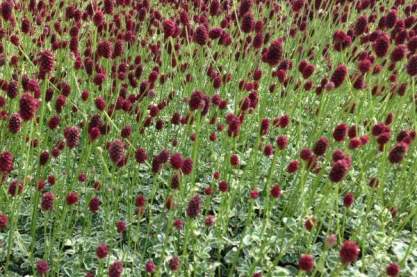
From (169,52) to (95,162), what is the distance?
1.16 meters

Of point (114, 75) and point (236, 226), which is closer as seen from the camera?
point (236, 226)

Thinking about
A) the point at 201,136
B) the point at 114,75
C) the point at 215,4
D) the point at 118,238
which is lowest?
the point at 118,238

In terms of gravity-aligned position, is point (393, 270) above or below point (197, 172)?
above

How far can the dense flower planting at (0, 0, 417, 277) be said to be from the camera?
6.10 feet

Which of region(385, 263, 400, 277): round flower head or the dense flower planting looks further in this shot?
the dense flower planting

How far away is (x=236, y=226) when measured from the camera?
7.44ft

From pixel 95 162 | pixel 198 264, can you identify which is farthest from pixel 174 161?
pixel 95 162

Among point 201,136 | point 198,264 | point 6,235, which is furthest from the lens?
point 201,136

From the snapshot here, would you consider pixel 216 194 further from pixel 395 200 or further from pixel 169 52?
pixel 169 52

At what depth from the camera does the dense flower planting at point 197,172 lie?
1860 millimetres

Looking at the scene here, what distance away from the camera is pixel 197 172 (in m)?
2.54

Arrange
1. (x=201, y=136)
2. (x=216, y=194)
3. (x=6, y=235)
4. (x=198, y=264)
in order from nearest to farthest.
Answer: (x=198, y=264)
(x=6, y=235)
(x=216, y=194)
(x=201, y=136)

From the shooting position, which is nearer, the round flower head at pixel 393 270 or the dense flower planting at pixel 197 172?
the round flower head at pixel 393 270

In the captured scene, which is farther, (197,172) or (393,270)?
(197,172)
